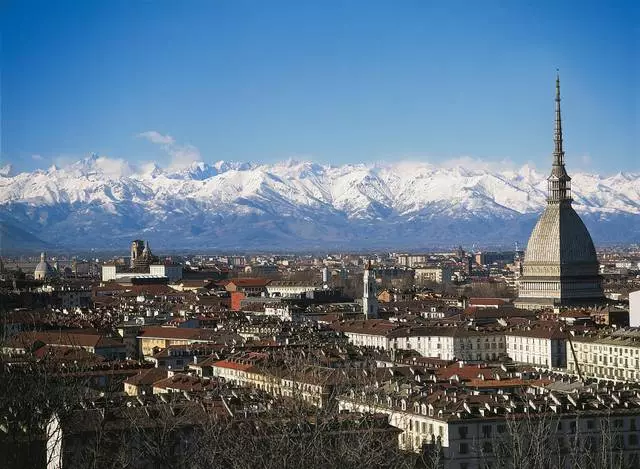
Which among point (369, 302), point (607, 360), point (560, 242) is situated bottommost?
point (607, 360)

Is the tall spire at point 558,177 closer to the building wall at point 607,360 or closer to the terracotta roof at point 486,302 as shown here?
the terracotta roof at point 486,302

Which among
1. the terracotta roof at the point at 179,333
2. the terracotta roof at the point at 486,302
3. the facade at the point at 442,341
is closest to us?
the terracotta roof at the point at 179,333

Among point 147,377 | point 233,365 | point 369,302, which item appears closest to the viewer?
point 147,377

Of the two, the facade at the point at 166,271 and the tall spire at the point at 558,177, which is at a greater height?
the tall spire at the point at 558,177

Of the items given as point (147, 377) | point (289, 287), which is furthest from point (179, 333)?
point (289, 287)

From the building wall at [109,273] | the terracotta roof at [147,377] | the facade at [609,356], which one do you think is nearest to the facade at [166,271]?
the building wall at [109,273]

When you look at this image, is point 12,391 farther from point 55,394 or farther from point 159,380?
point 159,380

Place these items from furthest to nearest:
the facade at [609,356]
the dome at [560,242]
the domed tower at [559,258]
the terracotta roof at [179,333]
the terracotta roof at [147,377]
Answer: the dome at [560,242]
the domed tower at [559,258]
the terracotta roof at [179,333]
the facade at [609,356]
the terracotta roof at [147,377]

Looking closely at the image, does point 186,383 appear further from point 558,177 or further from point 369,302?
point 558,177
